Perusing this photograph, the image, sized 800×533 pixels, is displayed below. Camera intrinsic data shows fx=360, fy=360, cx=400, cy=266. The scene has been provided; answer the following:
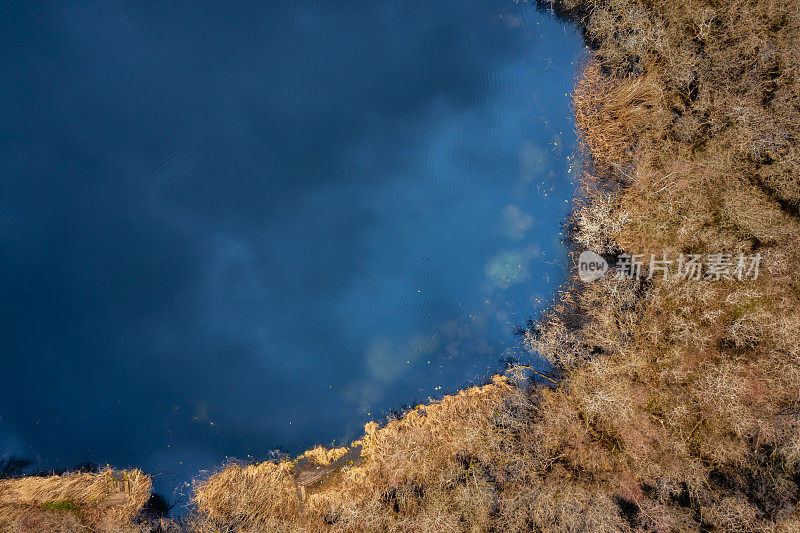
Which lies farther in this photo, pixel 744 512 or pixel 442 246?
pixel 442 246

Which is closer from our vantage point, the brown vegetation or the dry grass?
the brown vegetation

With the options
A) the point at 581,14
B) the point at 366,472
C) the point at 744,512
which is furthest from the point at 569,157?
the point at 366,472

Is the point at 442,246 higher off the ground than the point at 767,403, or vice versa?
the point at 442,246

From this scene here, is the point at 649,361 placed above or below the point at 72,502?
below

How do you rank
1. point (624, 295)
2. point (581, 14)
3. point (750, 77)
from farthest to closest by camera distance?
1. point (581, 14)
2. point (624, 295)
3. point (750, 77)

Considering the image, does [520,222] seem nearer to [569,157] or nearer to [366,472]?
[569,157]

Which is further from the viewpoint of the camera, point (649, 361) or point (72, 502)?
point (72, 502)

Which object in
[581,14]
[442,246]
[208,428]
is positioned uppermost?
[581,14]

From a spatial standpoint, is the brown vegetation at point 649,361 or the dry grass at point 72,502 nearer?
the brown vegetation at point 649,361
